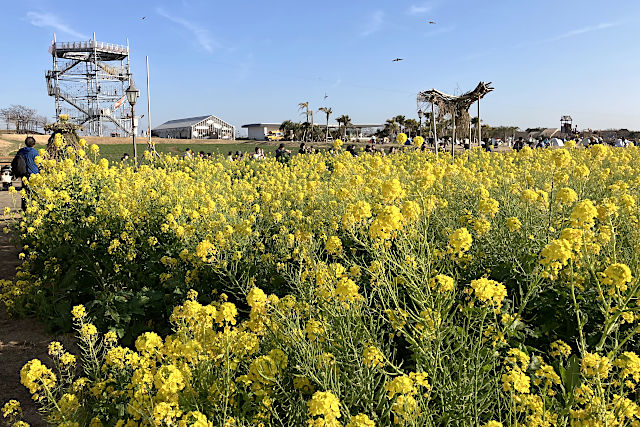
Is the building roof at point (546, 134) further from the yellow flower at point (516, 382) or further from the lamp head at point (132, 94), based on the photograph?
the yellow flower at point (516, 382)

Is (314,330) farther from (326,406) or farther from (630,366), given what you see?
(630,366)

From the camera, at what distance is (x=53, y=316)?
4.39 metres

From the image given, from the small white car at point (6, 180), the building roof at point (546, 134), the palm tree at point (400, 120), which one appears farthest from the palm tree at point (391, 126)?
the small white car at point (6, 180)

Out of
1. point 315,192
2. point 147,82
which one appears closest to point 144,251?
point 315,192

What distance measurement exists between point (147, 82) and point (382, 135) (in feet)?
174

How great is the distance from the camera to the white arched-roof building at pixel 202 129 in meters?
72.0

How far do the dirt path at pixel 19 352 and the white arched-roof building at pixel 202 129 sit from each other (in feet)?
225

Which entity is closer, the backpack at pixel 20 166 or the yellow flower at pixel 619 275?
the yellow flower at pixel 619 275

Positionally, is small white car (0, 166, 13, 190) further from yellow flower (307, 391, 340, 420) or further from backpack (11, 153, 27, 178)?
yellow flower (307, 391, 340, 420)

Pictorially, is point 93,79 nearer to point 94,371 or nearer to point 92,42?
point 92,42

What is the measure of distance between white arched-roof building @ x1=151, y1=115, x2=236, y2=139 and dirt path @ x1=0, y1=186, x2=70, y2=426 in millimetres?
68429

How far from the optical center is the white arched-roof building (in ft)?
236

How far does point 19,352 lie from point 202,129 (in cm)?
7269

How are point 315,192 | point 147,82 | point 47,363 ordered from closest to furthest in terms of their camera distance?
point 47,363
point 315,192
point 147,82
